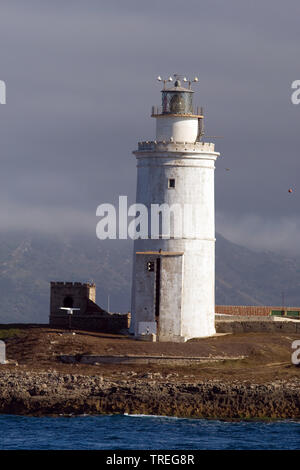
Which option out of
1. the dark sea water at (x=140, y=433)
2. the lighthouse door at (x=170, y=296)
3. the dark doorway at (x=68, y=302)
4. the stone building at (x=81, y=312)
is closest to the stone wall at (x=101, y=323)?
the stone building at (x=81, y=312)

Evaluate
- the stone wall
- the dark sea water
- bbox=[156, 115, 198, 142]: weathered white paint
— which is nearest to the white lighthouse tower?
bbox=[156, 115, 198, 142]: weathered white paint

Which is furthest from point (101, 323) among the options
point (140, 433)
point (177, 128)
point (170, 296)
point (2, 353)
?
point (140, 433)

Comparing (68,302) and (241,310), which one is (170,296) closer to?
(68,302)

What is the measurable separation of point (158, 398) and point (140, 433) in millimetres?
4461

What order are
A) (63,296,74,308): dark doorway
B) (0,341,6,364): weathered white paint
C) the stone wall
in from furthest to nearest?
1. (63,296,74,308): dark doorway
2. the stone wall
3. (0,341,6,364): weathered white paint

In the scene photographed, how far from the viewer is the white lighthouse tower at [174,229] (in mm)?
82062

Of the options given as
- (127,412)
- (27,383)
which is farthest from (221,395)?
(27,383)

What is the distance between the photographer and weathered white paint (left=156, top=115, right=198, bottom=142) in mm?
82875

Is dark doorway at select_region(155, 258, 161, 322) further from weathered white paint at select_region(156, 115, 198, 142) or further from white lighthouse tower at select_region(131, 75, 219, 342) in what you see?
weathered white paint at select_region(156, 115, 198, 142)

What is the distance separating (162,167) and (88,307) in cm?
1177

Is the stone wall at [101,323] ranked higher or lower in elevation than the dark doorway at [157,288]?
lower

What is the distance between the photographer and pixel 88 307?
9000 cm

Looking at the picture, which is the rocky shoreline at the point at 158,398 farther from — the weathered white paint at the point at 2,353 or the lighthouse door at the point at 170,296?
the lighthouse door at the point at 170,296

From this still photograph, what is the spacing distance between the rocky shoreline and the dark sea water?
63cm
